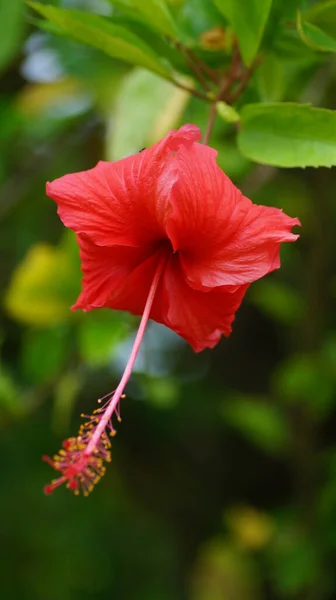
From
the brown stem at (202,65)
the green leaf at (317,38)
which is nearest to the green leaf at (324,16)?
the green leaf at (317,38)

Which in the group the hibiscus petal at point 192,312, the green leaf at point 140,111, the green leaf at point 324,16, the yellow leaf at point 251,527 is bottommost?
the yellow leaf at point 251,527

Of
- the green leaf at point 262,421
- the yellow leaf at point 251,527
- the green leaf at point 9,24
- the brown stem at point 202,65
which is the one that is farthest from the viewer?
the yellow leaf at point 251,527

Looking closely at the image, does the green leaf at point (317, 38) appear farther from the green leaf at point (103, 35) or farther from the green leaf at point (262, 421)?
the green leaf at point (262, 421)

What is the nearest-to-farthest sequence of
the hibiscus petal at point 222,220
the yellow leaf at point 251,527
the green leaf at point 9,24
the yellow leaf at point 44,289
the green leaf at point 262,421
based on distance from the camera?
the hibiscus petal at point 222,220
the green leaf at point 9,24
the yellow leaf at point 44,289
the green leaf at point 262,421
the yellow leaf at point 251,527

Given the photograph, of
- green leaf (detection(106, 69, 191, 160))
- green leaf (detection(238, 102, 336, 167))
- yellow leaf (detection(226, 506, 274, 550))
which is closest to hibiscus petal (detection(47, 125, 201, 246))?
green leaf (detection(238, 102, 336, 167))

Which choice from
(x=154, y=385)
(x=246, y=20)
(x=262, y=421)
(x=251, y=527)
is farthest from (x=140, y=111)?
(x=251, y=527)

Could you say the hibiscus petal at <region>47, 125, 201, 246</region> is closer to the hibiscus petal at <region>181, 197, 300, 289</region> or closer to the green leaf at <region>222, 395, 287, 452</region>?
the hibiscus petal at <region>181, 197, 300, 289</region>

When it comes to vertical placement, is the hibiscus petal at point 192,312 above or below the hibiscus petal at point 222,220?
below
